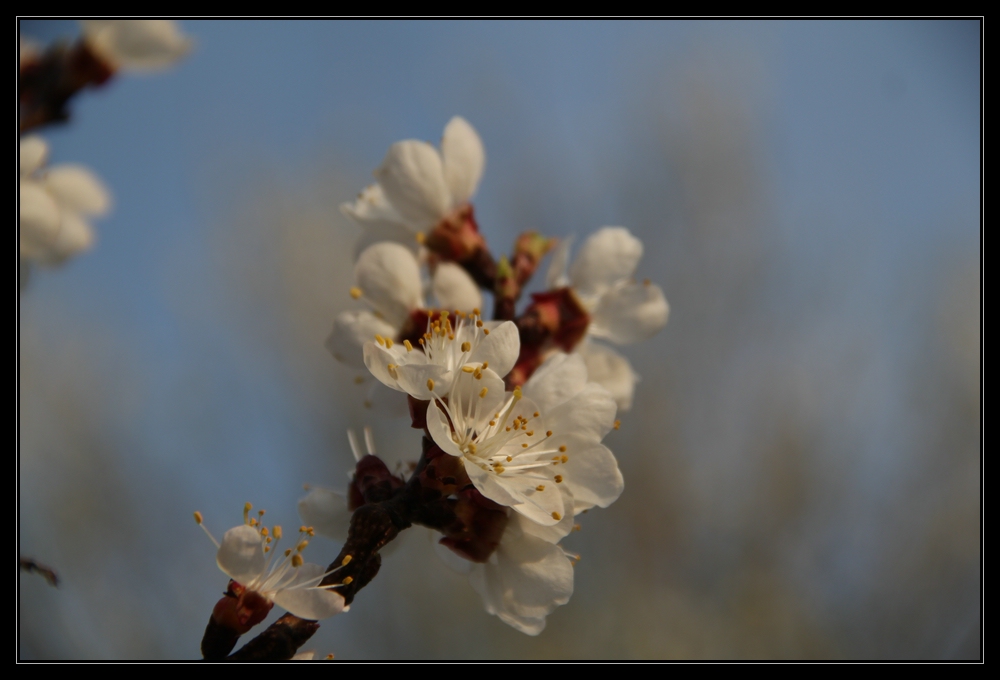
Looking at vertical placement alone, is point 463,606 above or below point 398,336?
below

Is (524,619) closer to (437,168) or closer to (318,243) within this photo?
(437,168)

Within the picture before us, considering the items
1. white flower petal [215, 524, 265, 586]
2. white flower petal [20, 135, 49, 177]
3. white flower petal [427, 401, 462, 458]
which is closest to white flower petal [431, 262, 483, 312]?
white flower petal [427, 401, 462, 458]

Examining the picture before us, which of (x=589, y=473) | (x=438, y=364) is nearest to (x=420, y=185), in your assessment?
(x=438, y=364)

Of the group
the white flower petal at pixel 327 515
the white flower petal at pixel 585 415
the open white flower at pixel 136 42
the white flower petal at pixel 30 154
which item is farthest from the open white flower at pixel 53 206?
the white flower petal at pixel 585 415

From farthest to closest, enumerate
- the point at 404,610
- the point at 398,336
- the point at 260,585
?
1. the point at 404,610
2. the point at 398,336
3. the point at 260,585

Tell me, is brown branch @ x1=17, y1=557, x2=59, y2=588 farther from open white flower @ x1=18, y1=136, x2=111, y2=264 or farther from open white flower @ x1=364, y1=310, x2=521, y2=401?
open white flower @ x1=18, y1=136, x2=111, y2=264

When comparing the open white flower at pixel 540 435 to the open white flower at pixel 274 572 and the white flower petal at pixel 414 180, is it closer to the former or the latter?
the open white flower at pixel 274 572
